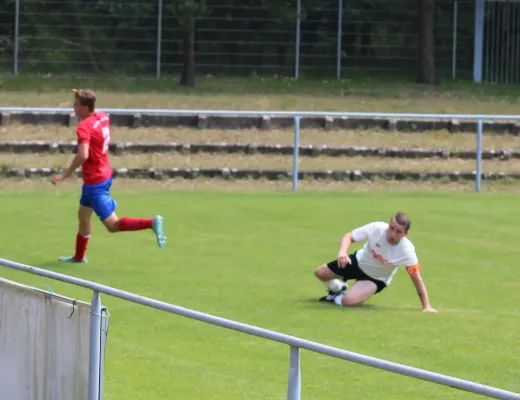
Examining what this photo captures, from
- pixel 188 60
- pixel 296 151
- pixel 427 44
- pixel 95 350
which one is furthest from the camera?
pixel 427 44

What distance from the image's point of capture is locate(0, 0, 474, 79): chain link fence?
31344 millimetres

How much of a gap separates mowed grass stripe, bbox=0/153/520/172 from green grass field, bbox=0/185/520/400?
1.81 metres

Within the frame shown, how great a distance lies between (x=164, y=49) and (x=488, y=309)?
21.8m

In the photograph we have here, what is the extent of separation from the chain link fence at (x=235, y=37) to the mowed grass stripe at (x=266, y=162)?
8825 millimetres

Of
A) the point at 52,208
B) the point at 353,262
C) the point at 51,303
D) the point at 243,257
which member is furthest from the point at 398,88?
the point at 51,303

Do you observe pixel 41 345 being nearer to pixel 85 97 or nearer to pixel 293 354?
pixel 293 354

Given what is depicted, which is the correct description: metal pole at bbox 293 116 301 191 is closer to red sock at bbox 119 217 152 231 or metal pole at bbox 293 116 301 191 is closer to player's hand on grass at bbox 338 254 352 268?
red sock at bbox 119 217 152 231

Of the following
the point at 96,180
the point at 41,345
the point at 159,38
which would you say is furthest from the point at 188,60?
the point at 41,345

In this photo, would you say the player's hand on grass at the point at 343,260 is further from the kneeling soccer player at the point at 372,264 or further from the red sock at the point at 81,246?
the red sock at the point at 81,246

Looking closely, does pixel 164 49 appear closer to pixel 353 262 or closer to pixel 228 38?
pixel 228 38

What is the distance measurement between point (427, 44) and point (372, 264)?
820 inches

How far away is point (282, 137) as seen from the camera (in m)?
→ 23.7

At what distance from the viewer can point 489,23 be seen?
32969mm

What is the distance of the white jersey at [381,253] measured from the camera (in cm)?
1091
